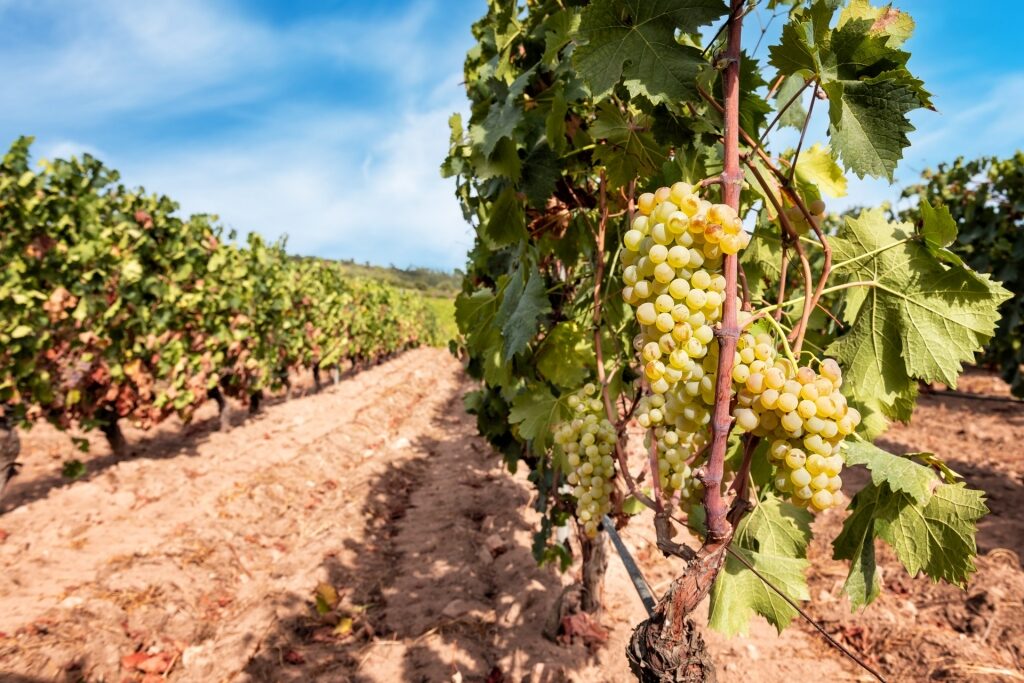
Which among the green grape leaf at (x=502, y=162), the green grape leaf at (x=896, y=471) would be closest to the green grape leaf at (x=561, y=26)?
the green grape leaf at (x=502, y=162)

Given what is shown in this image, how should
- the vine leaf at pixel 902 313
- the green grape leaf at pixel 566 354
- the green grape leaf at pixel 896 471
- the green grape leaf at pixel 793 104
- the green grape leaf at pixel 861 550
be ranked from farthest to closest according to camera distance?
the green grape leaf at pixel 566 354 < the green grape leaf at pixel 793 104 < the green grape leaf at pixel 861 550 < the vine leaf at pixel 902 313 < the green grape leaf at pixel 896 471

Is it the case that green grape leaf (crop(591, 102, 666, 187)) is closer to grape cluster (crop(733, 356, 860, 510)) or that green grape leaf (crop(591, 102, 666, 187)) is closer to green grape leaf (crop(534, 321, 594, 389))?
green grape leaf (crop(534, 321, 594, 389))

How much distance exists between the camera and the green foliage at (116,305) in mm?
6605

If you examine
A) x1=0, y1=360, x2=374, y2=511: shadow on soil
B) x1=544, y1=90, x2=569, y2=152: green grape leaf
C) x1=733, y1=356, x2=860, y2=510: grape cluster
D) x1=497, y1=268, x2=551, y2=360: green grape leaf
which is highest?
x1=544, y1=90, x2=569, y2=152: green grape leaf

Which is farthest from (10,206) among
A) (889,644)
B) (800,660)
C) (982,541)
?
(982,541)

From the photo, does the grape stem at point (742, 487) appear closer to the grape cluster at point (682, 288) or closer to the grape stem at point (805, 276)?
the grape cluster at point (682, 288)

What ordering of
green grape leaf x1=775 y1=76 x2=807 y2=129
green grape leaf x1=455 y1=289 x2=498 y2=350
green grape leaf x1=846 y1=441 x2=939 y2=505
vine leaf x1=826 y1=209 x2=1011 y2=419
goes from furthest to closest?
green grape leaf x1=455 y1=289 x2=498 y2=350
green grape leaf x1=775 y1=76 x2=807 y2=129
vine leaf x1=826 y1=209 x2=1011 y2=419
green grape leaf x1=846 y1=441 x2=939 y2=505

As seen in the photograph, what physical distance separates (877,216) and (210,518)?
6759 millimetres

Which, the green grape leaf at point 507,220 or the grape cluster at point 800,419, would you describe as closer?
the grape cluster at point 800,419

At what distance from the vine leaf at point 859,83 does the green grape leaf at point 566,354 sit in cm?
114

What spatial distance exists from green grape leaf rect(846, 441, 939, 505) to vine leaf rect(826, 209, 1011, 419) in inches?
7.9

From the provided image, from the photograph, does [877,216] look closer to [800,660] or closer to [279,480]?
[800,660]

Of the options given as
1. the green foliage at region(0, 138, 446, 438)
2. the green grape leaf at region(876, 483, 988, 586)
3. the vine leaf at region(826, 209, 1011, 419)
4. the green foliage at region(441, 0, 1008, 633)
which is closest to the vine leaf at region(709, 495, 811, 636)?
the green foliage at region(441, 0, 1008, 633)

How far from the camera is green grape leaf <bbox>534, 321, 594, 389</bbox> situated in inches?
83.9
